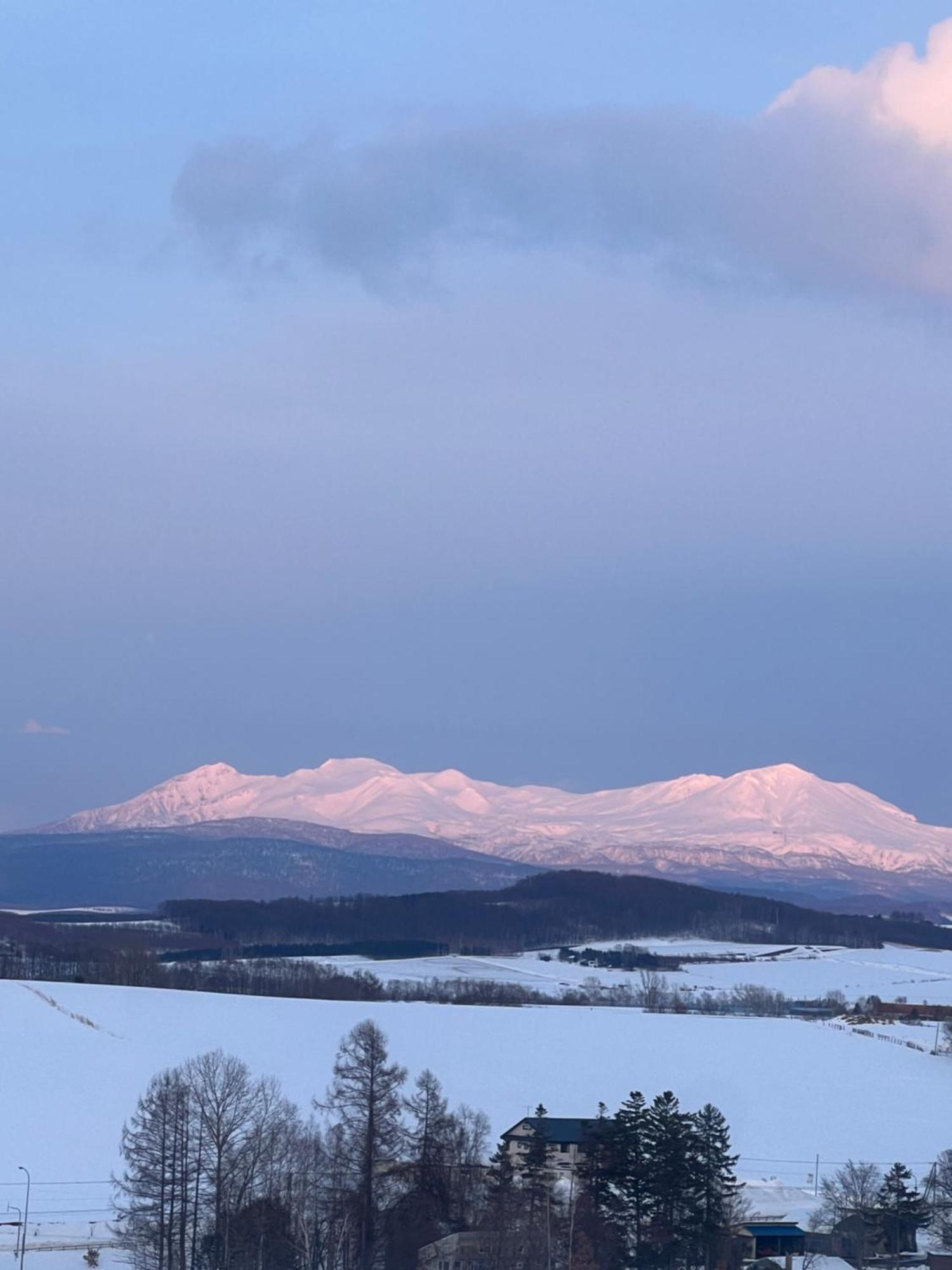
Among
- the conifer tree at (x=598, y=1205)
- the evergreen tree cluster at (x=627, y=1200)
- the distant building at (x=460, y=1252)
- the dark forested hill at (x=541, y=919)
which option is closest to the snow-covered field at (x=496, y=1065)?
the evergreen tree cluster at (x=627, y=1200)

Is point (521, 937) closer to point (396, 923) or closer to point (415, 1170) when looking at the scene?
point (396, 923)

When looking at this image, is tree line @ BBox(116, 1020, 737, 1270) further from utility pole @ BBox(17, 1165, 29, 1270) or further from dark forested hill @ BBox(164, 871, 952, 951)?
dark forested hill @ BBox(164, 871, 952, 951)

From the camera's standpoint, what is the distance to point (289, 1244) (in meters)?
31.2

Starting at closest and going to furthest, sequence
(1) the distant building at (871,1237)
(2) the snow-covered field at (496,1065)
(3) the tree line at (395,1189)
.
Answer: (3) the tree line at (395,1189) → (1) the distant building at (871,1237) → (2) the snow-covered field at (496,1065)

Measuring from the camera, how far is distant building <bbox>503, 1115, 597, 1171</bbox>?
3644 centimetres

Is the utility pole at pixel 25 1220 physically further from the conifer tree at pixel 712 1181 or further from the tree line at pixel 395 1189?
the conifer tree at pixel 712 1181

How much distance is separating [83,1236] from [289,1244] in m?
5.60

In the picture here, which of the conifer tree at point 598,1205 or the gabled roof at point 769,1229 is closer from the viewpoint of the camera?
the conifer tree at point 598,1205

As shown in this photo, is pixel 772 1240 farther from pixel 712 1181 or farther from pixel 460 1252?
pixel 460 1252

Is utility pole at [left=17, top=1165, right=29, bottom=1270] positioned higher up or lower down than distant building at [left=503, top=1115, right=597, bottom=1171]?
lower down

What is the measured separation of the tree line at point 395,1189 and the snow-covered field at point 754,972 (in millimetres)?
48570

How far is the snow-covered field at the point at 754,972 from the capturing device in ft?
301

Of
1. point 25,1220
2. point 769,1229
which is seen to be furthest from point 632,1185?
point 25,1220

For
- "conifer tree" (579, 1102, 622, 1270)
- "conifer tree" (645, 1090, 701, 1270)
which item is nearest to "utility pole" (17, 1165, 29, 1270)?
"conifer tree" (579, 1102, 622, 1270)
